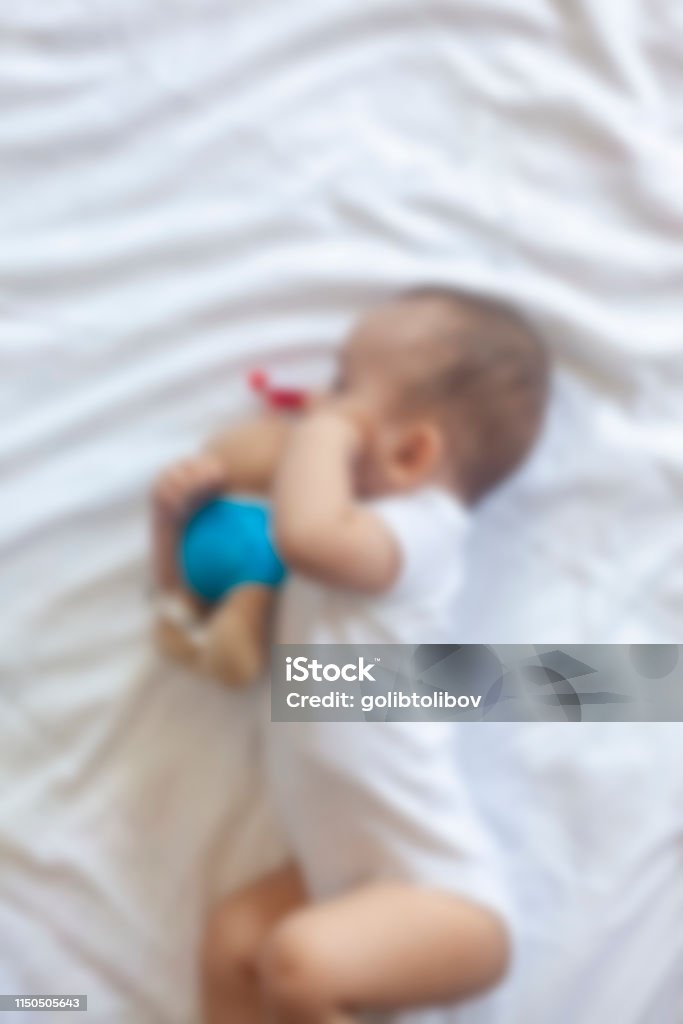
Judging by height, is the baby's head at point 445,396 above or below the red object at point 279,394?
below

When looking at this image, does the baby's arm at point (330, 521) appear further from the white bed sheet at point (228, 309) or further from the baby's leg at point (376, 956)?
the baby's leg at point (376, 956)

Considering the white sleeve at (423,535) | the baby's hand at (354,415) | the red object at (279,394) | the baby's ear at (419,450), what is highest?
the red object at (279,394)

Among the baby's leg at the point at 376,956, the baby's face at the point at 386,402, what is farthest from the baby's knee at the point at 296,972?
the baby's face at the point at 386,402

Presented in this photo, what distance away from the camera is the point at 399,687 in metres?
0.65

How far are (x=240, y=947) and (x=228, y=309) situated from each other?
1.69 feet

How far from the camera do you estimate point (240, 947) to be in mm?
659

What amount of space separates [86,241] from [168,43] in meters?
0.22

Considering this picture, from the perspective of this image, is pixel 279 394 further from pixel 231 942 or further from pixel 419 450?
pixel 231 942

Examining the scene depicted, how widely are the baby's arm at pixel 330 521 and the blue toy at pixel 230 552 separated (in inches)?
1.3

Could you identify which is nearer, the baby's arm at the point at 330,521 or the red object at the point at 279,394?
the baby's arm at the point at 330,521

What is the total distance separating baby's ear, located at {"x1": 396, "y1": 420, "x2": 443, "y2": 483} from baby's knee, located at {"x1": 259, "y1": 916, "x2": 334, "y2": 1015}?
12.6 inches

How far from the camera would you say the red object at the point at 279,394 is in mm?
789

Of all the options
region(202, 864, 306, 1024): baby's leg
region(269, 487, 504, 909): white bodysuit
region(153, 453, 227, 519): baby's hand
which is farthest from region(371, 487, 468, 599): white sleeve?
region(202, 864, 306, 1024): baby's leg

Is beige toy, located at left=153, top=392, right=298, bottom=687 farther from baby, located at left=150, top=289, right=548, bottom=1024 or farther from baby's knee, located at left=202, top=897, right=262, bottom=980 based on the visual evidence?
baby's knee, located at left=202, top=897, right=262, bottom=980
